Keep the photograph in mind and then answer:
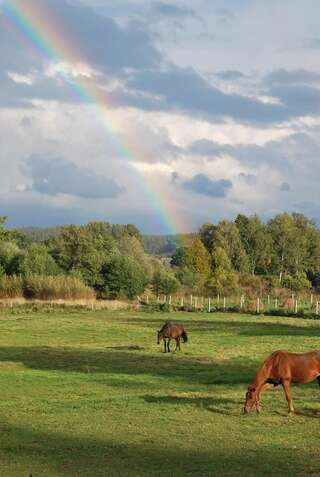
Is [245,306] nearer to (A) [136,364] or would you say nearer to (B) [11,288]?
(B) [11,288]

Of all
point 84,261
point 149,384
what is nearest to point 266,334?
point 149,384

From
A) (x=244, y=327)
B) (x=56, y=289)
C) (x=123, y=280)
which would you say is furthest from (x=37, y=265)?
(x=244, y=327)

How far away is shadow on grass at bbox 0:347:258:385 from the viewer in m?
23.8

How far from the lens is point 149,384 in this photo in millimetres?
21938

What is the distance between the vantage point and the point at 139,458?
1230cm

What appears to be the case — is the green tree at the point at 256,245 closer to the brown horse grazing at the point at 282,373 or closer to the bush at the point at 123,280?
the bush at the point at 123,280

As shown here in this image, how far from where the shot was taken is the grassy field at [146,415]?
11945 millimetres

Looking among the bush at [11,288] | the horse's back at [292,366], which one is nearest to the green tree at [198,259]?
the bush at [11,288]

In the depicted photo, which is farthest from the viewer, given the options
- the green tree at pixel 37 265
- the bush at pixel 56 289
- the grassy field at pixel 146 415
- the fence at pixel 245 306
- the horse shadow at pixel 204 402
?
the green tree at pixel 37 265

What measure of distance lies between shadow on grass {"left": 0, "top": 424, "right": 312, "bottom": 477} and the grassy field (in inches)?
0.7

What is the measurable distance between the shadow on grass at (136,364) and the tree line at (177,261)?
1718 inches

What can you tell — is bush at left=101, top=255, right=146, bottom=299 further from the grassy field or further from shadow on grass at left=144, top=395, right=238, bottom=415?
shadow on grass at left=144, top=395, right=238, bottom=415

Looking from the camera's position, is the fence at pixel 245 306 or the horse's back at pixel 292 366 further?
the fence at pixel 245 306

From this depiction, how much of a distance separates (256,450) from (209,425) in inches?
85.3
